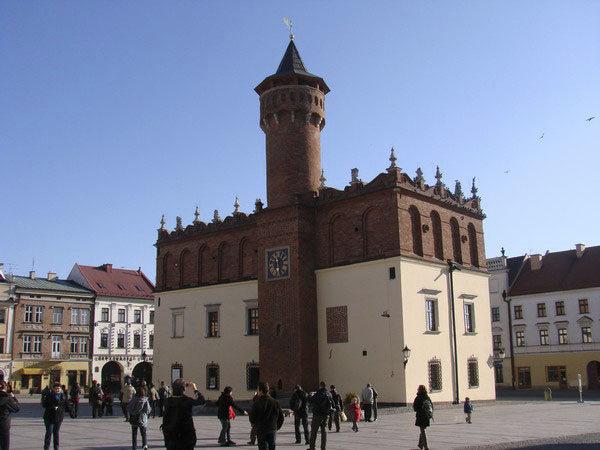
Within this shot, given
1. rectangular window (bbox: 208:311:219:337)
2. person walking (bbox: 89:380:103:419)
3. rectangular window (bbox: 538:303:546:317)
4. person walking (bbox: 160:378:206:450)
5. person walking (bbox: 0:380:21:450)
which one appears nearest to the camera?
person walking (bbox: 160:378:206:450)

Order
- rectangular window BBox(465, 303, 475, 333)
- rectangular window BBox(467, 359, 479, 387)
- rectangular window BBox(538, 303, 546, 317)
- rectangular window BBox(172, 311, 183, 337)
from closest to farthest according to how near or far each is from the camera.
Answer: rectangular window BBox(467, 359, 479, 387)
rectangular window BBox(465, 303, 475, 333)
rectangular window BBox(172, 311, 183, 337)
rectangular window BBox(538, 303, 546, 317)

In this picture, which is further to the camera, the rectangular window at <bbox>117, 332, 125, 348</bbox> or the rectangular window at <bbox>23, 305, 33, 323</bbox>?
the rectangular window at <bbox>117, 332, 125, 348</bbox>

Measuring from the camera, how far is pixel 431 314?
30.7 meters

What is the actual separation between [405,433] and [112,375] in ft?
146

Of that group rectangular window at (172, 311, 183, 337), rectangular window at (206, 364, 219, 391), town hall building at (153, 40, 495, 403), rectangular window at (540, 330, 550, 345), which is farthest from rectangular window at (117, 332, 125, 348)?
rectangular window at (540, 330, 550, 345)

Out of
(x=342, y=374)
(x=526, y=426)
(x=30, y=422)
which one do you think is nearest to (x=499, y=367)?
(x=342, y=374)

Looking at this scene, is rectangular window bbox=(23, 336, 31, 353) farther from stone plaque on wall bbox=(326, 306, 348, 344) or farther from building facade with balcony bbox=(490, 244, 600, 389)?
building facade with balcony bbox=(490, 244, 600, 389)

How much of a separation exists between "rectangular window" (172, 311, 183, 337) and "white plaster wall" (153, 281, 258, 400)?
1.04ft

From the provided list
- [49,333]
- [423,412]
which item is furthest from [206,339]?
[423,412]

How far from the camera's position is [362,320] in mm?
29906

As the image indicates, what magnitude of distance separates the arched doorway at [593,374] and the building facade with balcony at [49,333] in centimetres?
4108

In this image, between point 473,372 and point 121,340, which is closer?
point 473,372

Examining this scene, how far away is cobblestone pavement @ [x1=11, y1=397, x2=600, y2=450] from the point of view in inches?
634

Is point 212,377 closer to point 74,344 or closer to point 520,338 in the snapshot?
point 74,344
